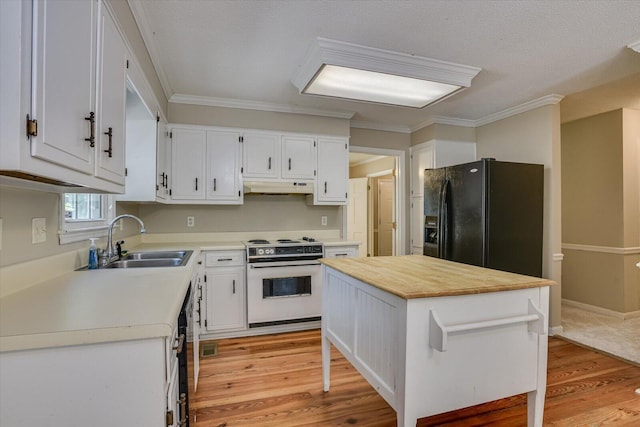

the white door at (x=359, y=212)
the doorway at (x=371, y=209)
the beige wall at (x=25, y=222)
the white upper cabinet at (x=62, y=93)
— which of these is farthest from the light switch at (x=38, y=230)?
the white door at (x=359, y=212)

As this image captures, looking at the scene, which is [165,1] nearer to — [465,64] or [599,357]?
[465,64]

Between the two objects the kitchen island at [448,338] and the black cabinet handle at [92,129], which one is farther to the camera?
the kitchen island at [448,338]

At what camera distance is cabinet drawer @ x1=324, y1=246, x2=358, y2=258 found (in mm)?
3572

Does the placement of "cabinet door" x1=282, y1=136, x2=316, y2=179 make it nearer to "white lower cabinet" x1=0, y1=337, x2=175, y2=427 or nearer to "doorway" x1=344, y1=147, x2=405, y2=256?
"doorway" x1=344, y1=147, x2=405, y2=256

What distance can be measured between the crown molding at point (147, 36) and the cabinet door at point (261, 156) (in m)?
0.97

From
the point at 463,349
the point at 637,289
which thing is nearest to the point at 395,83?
the point at 463,349

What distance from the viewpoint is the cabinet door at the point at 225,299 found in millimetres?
3209

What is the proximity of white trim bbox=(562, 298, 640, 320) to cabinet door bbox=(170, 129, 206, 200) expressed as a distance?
4838 mm

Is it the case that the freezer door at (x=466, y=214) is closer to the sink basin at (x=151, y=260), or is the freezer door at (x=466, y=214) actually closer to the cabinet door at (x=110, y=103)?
the sink basin at (x=151, y=260)

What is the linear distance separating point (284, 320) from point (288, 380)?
963mm

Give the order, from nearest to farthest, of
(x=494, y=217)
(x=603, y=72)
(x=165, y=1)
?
(x=165, y=1) < (x=603, y=72) < (x=494, y=217)

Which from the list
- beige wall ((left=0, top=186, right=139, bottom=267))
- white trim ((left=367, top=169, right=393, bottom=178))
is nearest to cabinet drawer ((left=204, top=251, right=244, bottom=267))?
beige wall ((left=0, top=186, right=139, bottom=267))

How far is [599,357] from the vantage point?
2828 millimetres

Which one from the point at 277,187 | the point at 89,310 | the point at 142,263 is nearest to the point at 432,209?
the point at 277,187
